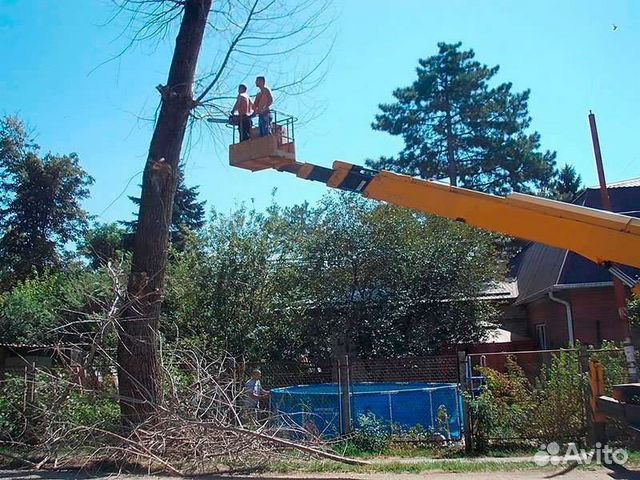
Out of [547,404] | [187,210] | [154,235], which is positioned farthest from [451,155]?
[154,235]

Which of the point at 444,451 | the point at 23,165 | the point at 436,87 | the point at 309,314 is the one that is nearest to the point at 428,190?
the point at 444,451

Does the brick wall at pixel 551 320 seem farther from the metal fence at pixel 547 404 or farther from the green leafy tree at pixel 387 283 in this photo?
the metal fence at pixel 547 404

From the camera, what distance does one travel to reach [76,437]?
9.73 metres

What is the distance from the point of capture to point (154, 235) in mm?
10938

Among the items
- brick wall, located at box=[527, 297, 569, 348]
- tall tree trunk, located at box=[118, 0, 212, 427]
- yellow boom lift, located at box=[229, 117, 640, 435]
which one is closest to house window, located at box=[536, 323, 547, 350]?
brick wall, located at box=[527, 297, 569, 348]

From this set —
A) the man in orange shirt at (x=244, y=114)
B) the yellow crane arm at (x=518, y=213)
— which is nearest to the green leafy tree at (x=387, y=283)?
the man in orange shirt at (x=244, y=114)

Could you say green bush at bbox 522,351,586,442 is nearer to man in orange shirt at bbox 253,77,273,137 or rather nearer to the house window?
man in orange shirt at bbox 253,77,273,137

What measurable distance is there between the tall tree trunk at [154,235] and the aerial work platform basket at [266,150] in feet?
5.53

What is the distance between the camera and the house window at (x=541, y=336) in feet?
71.0

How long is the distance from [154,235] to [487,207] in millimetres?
5482

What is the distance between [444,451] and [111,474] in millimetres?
5245

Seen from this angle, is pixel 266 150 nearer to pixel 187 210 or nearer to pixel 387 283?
pixel 387 283

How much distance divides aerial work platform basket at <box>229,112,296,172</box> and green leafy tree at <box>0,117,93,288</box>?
27.3 meters

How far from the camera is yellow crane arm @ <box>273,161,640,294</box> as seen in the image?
7.62m
